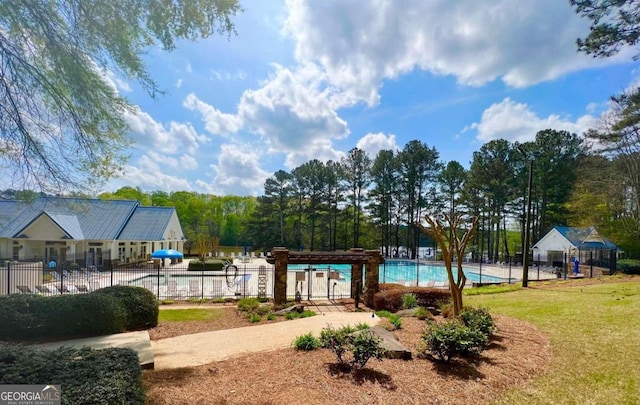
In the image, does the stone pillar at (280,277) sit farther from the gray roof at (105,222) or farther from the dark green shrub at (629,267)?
the dark green shrub at (629,267)

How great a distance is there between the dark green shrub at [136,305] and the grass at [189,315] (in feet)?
4.03

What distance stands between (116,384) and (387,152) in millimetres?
39143

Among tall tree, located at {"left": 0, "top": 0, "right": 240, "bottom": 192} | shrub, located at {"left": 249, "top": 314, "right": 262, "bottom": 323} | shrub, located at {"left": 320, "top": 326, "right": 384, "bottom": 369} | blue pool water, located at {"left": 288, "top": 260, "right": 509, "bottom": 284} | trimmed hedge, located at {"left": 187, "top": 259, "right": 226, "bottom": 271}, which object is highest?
tall tree, located at {"left": 0, "top": 0, "right": 240, "bottom": 192}

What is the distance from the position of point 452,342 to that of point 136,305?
761 cm

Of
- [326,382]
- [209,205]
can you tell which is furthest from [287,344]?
[209,205]

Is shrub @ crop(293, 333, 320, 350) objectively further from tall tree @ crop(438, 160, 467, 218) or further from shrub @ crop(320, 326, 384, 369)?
tall tree @ crop(438, 160, 467, 218)

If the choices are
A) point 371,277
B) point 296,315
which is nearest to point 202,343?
point 296,315

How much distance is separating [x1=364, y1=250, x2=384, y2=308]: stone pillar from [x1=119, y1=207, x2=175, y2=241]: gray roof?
21.7 metres

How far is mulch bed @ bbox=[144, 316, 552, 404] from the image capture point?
390 cm

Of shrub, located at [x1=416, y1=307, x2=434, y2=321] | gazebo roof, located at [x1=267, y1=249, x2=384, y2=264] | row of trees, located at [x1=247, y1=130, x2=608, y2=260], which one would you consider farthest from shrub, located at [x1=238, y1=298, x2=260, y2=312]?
row of trees, located at [x1=247, y1=130, x2=608, y2=260]

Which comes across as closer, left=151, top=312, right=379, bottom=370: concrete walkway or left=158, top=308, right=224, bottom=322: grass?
left=151, top=312, right=379, bottom=370: concrete walkway

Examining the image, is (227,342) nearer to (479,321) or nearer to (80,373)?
(80,373)

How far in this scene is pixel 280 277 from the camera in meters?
12.6

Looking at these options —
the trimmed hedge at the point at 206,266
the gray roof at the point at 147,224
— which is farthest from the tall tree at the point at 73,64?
the gray roof at the point at 147,224
